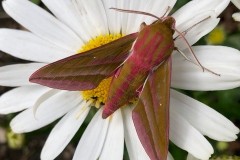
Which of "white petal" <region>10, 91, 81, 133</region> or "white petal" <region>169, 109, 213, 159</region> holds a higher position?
"white petal" <region>10, 91, 81, 133</region>

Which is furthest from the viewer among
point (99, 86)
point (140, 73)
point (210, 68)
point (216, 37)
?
point (216, 37)

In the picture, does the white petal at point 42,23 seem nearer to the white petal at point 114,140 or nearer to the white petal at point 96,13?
the white petal at point 96,13

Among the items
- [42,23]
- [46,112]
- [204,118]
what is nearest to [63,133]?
[46,112]

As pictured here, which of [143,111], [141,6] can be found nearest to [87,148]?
[143,111]

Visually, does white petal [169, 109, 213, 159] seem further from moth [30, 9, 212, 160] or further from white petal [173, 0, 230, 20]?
white petal [173, 0, 230, 20]

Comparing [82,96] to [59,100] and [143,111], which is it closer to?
[59,100]

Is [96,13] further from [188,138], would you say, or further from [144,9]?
[188,138]

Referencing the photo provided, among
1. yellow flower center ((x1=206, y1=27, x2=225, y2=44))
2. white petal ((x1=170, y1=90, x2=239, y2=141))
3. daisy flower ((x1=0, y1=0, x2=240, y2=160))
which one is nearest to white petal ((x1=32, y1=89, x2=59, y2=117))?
daisy flower ((x1=0, y1=0, x2=240, y2=160))
